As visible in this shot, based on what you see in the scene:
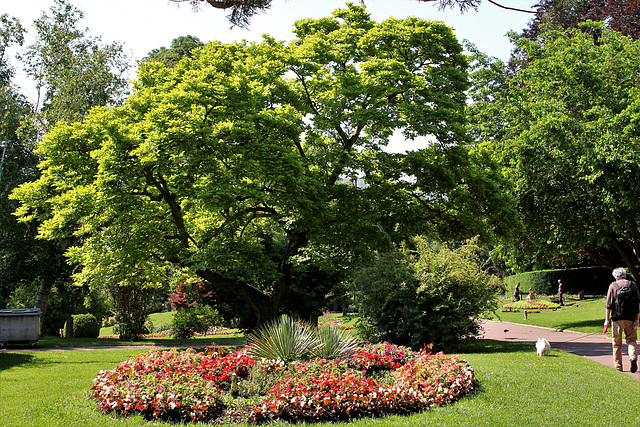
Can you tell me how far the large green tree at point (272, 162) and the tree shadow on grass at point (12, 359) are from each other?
267cm

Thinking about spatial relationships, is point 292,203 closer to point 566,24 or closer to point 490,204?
point 490,204

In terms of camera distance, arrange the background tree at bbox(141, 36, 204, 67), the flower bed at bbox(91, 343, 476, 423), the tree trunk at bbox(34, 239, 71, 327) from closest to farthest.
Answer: the flower bed at bbox(91, 343, 476, 423) → the tree trunk at bbox(34, 239, 71, 327) → the background tree at bbox(141, 36, 204, 67)

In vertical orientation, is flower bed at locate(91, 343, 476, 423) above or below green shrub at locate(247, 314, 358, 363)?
below

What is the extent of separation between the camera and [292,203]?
1420 cm

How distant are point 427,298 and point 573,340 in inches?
243

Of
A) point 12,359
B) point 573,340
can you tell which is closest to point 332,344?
point 12,359

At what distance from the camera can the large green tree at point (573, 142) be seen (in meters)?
17.2

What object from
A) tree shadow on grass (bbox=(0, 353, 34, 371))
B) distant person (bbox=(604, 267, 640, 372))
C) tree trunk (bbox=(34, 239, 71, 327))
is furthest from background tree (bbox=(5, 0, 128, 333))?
distant person (bbox=(604, 267, 640, 372))

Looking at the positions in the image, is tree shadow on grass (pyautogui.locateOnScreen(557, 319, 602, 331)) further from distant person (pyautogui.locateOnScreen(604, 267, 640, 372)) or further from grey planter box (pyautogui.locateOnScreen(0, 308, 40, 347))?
grey planter box (pyautogui.locateOnScreen(0, 308, 40, 347))

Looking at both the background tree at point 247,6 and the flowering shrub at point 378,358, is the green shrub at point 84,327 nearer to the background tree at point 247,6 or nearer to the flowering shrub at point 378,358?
the flowering shrub at point 378,358

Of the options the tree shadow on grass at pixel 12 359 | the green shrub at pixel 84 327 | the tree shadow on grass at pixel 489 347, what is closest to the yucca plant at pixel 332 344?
the tree shadow on grass at pixel 489 347

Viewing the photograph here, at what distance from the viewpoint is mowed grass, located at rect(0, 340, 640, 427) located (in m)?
6.41

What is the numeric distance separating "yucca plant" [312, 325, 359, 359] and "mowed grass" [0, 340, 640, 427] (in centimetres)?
233

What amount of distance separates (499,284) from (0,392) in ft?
36.1
